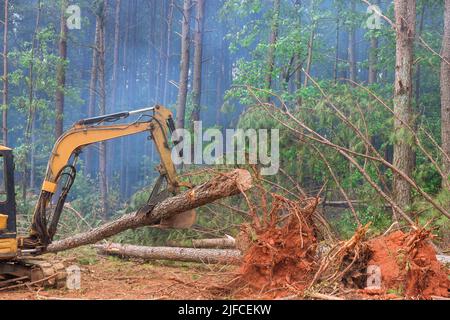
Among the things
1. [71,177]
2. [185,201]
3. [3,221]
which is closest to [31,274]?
[3,221]

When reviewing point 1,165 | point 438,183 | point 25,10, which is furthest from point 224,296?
point 25,10

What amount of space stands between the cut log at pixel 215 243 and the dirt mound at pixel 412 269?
4.20 m

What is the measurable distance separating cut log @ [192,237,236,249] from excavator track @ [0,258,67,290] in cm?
293

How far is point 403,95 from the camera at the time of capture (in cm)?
1145

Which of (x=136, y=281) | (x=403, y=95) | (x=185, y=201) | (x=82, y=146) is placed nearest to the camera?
(x=185, y=201)

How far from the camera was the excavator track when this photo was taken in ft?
28.3

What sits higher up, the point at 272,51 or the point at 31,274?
the point at 272,51

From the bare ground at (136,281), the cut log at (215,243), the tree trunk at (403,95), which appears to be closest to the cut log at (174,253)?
the bare ground at (136,281)

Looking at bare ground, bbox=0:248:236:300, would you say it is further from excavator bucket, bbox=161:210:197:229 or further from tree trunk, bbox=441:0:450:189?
tree trunk, bbox=441:0:450:189

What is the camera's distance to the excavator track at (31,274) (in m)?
8.64

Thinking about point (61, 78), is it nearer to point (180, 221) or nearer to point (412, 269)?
point (180, 221)

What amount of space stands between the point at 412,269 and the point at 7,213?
19.0ft
